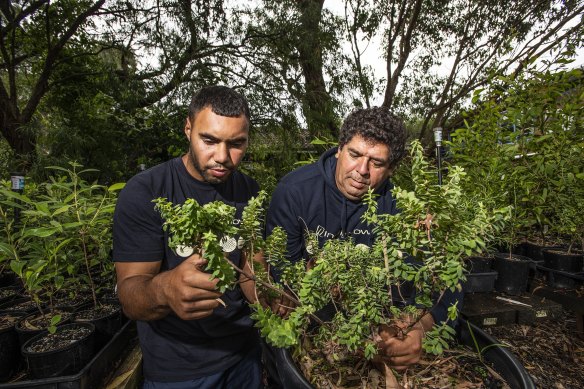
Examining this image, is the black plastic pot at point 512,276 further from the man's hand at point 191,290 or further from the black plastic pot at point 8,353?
the black plastic pot at point 8,353

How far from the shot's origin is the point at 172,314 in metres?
1.58

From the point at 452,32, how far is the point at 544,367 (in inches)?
376

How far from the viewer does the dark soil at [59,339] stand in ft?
5.37

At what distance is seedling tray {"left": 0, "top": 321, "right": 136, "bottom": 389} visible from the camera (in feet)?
4.76

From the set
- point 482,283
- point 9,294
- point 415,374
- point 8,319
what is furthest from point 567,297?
point 9,294

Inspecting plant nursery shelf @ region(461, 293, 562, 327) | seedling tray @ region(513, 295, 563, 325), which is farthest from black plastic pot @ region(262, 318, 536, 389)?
seedling tray @ region(513, 295, 563, 325)

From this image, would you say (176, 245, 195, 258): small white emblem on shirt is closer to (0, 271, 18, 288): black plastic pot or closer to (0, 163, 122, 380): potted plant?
(0, 163, 122, 380): potted plant

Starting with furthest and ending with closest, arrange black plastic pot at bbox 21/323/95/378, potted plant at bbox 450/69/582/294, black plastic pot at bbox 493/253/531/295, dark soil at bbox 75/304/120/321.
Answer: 1. black plastic pot at bbox 493/253/531/295
2. potted plant at bbox 450/69/582/294
3. dark soil at bbox 75/304/120/321
4. black plastic pot at bbox 21/323/95/378

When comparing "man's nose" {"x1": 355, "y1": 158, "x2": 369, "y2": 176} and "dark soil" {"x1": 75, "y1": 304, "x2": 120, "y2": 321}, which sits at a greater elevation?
"man's nose" {"x1": 355, "y1": 158, "x2": 369, "y2": 176}

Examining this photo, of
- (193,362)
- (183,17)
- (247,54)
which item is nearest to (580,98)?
(193,362)

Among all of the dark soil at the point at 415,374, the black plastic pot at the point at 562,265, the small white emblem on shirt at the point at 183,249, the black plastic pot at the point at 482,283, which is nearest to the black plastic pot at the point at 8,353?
the small white emblem on shirt at the point at 183,249

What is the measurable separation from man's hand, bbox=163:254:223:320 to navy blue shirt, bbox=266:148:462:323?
3.07 ft

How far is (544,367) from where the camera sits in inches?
65.7

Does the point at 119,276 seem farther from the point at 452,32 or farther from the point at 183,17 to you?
the point at 452,32
